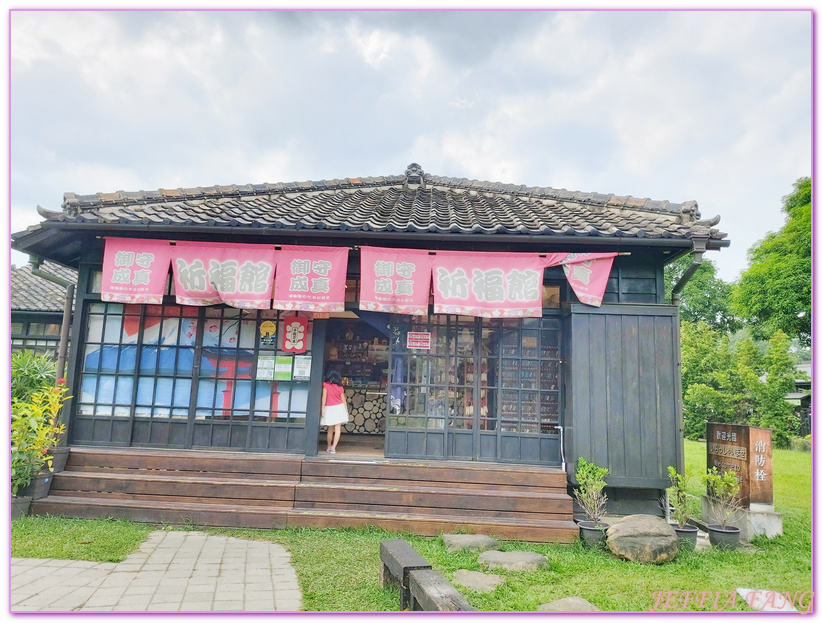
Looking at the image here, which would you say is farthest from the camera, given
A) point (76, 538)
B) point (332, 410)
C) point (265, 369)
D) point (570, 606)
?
point (332, 410)

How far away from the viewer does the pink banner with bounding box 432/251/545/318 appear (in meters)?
7.39

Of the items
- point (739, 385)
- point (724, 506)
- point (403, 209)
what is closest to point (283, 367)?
point (403, 209)

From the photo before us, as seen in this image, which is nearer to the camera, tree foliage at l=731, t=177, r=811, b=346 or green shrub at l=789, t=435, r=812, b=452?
green shrub at l=789, t=435, r=812, b=452

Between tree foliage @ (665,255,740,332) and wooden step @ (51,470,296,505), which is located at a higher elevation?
tree foliage @ (665,255,740,332)

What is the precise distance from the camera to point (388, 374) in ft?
25.7

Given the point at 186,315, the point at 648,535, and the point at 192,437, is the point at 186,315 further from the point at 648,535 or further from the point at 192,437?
the point at 648,535

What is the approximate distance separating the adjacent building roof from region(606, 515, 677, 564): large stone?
12.0 ft

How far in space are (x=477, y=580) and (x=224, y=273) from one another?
5.21 m

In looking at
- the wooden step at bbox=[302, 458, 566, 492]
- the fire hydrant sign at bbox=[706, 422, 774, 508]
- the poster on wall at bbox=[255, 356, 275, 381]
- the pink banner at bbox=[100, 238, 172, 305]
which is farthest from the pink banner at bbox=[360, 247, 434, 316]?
the fire hydrant sign at bbox=[706, 422, 774, 508]

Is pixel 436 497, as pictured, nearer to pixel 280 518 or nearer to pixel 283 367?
pixel 280 518

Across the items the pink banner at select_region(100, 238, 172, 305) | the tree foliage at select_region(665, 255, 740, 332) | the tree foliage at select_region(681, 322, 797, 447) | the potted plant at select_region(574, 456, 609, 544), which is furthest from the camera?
the tree foliage at select_region(665, 255, 740, 332)

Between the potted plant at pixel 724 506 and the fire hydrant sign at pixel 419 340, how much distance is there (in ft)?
13.7

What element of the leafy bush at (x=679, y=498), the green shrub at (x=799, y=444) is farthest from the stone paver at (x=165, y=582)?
the green shrub at (x=799, y=444)

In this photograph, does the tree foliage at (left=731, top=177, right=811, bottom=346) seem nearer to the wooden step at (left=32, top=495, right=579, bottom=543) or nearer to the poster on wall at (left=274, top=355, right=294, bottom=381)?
the wooden step at (left=32, top=495, right=579, bottom=543)
